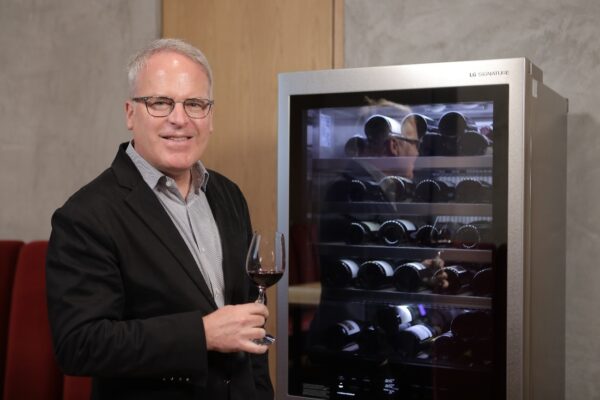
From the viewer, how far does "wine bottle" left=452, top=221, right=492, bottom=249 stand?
7.01 ft

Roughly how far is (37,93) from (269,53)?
1221 millimetres

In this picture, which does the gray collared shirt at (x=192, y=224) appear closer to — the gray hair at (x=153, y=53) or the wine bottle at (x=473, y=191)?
the gray hair at (x=153, y=53)

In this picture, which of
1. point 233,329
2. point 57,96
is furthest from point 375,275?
point 57,96

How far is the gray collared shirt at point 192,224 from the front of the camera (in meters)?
1.91

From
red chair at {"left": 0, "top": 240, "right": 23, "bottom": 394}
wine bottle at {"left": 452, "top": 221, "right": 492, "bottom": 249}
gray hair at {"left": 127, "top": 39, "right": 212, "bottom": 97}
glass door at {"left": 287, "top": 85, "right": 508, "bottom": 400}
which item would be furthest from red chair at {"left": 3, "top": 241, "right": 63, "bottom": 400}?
wine bottle at {"left": 452, "top": 221, "right": 492, "bottom": 249}

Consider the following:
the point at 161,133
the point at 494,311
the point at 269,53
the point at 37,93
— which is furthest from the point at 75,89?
the point at 494,311

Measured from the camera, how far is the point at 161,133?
6.20 feet

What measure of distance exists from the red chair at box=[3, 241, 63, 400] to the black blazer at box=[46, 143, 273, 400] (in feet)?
3.11

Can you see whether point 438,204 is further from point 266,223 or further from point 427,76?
point 266,223

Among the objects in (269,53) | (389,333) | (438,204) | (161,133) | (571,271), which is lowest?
(389,333)

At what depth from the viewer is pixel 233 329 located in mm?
1728

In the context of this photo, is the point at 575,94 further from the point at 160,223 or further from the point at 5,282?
the point at 5,282

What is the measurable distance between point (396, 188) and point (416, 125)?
21cm

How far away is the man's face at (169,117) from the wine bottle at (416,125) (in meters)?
0.69
